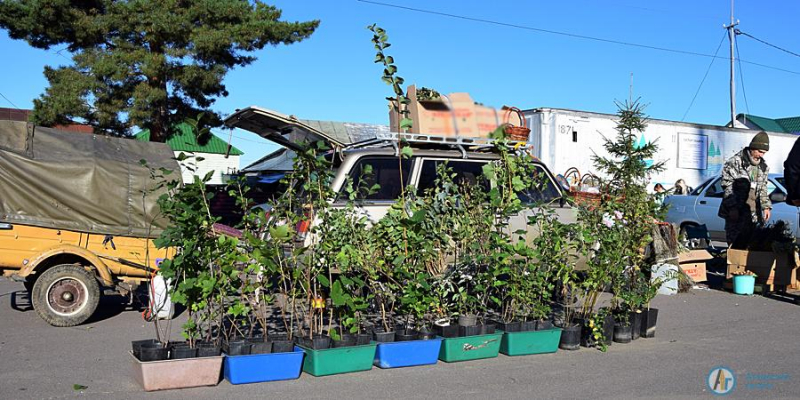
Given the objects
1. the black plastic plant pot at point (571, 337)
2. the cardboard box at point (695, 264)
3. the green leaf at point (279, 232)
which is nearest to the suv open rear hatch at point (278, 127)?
the green leaf at point (279, 232)

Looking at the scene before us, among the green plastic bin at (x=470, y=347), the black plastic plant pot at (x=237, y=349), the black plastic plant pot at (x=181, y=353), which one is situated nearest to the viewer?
the black plastic plant pot at (x=181, y=353)

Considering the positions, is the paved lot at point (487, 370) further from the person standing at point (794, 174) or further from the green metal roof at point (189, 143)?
the green metal roof at point (189, 143)

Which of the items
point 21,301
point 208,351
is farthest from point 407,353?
point 21,301

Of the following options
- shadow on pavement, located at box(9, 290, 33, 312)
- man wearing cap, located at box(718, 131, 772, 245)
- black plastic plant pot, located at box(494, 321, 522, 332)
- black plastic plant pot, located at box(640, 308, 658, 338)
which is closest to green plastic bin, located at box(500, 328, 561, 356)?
black plastic plant pot, located at box(494, 321, 522, 332)

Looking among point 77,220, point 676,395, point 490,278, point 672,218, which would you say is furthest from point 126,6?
point 676,395

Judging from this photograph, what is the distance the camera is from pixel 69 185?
862cm

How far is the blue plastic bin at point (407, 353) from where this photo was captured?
6312 mm

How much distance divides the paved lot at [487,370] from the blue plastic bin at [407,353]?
0.10 metres

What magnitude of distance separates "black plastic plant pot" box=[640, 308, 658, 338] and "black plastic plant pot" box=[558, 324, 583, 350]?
1036mm

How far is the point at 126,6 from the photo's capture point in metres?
20.4

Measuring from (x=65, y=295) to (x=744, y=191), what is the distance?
10001 millimetres

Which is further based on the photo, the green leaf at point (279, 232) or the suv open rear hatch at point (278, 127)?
the suv open rear hatch at point (278, 127)

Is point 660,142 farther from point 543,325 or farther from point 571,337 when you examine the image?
point 543,325

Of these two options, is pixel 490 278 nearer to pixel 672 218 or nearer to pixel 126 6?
pixel 672 218
